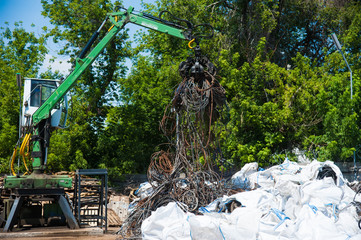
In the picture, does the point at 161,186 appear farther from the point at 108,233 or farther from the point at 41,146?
the point at 41,146

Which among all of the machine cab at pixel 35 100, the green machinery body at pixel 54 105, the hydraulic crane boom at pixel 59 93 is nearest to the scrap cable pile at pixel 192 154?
the green machinery body at pixel 54 105

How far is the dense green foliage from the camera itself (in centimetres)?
1510

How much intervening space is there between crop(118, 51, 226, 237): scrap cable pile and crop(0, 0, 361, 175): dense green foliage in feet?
17.2

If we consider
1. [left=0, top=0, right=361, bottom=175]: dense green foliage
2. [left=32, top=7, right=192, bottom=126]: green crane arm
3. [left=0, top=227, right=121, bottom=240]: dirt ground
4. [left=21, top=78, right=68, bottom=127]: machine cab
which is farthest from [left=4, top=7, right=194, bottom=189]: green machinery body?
[left=0, top=0, right=361, bottom=175]: dense green foliage

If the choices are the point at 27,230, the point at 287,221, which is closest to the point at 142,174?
the point at 27,230

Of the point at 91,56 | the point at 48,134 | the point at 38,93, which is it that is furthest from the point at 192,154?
the point at 38,93

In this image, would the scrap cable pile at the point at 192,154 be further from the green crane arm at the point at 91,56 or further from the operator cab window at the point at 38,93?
the operator cab window at the point at 38,93

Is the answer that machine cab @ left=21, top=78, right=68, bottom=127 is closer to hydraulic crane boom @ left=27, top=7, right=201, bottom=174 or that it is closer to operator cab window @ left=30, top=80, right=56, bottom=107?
operator cab window @ left=30, top=80, right=56, bottom=107

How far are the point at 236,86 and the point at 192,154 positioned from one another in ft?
26.7

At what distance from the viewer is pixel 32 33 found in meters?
24.6

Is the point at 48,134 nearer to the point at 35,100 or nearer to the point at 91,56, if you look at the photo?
the point at 35,100

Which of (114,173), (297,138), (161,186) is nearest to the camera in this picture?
(161,186)

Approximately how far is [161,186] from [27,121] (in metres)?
4.24

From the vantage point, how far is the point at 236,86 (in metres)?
15.9
